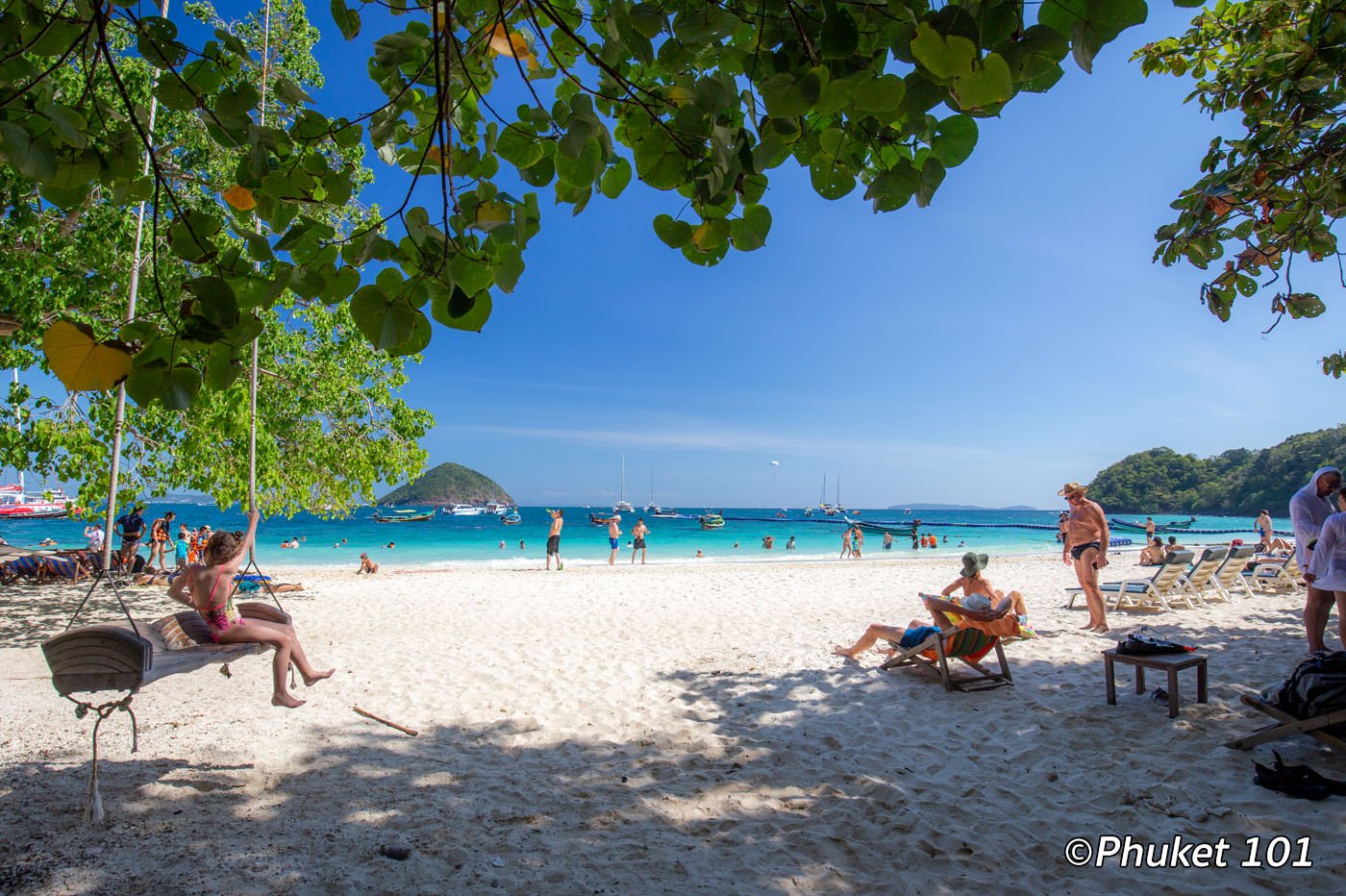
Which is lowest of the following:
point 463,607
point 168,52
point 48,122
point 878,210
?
point 463,607

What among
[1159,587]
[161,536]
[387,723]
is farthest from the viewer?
[161,536]

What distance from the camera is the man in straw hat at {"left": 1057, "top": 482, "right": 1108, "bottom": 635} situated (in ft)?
22.5

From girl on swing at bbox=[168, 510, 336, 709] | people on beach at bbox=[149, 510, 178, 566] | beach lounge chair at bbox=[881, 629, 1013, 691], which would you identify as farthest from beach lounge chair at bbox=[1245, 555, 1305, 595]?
people on beach at bbox=[149, 510, 178, 566]

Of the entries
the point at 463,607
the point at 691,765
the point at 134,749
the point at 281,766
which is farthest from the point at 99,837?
the point at 463,607

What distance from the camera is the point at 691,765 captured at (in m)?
3.65

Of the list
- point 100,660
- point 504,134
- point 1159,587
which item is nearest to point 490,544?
point 1159,587

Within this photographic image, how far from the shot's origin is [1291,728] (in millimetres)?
3254

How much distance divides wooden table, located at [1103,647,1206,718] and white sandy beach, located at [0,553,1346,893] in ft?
0.38

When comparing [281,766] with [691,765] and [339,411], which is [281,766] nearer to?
[691,765]

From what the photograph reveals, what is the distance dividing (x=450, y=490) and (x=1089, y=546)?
109m

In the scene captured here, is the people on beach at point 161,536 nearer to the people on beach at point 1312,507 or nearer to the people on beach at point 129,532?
the people on beach at point 129,532

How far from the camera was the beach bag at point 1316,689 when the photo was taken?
3.23 metres

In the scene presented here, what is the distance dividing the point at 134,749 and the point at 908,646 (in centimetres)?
532

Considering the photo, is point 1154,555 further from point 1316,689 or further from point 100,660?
point 100,660
